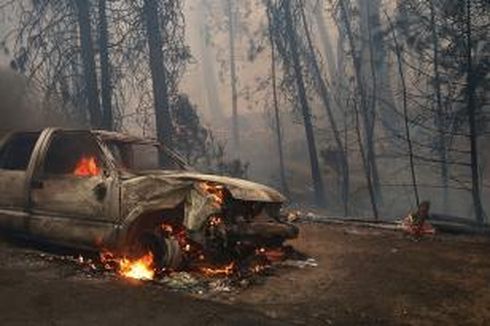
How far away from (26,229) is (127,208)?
6.30 feet

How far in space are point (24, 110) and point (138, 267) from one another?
1133 centimetres

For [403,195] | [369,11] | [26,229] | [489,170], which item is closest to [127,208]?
[26,229]

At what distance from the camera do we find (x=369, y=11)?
1291 inches

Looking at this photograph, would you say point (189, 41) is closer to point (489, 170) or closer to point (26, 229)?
point (489, 170)

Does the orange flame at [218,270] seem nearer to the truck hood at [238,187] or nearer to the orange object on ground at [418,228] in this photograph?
the truck hood at [238,187]

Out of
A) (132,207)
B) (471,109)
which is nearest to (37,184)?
(132,207)

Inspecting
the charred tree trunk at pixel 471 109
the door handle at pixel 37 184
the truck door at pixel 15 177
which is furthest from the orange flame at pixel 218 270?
the charred tree trunk at pixel 471 109

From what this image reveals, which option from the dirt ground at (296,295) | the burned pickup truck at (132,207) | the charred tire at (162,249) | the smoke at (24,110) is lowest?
the dirt ground at (296,295)

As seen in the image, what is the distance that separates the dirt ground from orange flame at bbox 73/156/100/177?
3.96 ft

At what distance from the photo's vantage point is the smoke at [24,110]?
17.4 m

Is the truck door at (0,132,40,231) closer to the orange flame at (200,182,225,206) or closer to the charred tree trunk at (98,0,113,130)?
the orange flame at (200,182,225,206)

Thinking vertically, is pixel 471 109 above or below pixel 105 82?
below

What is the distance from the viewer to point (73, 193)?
8.30 metres

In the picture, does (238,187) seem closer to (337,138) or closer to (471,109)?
(471,109)
